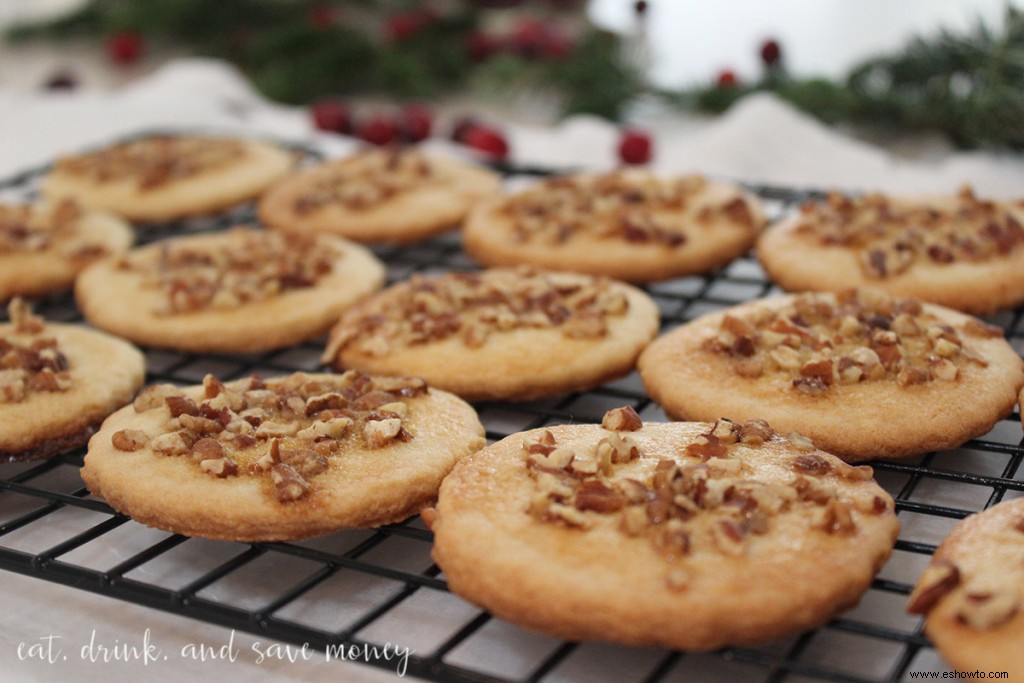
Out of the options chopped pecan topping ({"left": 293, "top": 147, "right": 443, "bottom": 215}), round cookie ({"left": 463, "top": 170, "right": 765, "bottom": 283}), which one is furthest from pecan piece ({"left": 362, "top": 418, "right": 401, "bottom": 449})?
chopped pecan topping ({"left": 293, "top": 147, "right": 443, "bottom": 215})

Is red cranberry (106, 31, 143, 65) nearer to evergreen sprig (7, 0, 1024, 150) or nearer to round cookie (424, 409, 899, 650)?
evergreen sprig (7, 0, 1024, 150)

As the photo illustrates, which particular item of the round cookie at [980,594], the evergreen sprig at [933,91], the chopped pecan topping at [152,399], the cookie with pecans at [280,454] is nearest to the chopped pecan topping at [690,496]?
the round cookie at [980,594]

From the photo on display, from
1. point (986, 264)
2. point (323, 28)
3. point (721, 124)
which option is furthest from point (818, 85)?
point (323, 28)

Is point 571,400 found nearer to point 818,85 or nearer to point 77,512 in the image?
point 77,512

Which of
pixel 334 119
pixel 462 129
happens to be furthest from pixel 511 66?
pixel 334 119

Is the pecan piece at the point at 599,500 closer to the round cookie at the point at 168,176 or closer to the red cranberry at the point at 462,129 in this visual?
the round cookie at the point at 168,176
